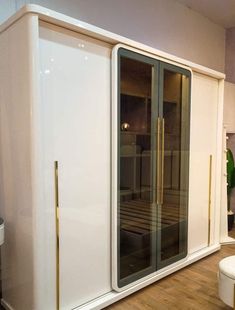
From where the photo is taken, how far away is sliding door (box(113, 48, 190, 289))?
2.18m

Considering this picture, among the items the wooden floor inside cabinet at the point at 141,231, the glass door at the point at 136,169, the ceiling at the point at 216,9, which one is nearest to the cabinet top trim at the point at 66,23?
the glass door at the point at 136,169

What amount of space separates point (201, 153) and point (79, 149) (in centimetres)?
158

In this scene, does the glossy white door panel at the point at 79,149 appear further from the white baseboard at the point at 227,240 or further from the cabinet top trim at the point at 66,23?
the white baseboard at the point at 227,240

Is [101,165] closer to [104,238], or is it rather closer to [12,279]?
[104,238]

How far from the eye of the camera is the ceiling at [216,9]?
341 centimetres

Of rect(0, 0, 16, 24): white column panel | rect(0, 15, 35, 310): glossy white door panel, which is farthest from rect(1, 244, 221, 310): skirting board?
rect(0, 0, 16, 24): white column panel

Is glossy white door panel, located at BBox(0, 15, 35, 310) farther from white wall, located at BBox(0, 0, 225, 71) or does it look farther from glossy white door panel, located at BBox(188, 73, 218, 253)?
glossy white door panel, located at BBox(188, 73, 218, 253)

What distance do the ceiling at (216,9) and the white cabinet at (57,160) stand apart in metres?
1.77

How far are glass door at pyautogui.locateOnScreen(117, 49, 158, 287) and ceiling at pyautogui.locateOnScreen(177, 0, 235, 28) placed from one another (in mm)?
1761

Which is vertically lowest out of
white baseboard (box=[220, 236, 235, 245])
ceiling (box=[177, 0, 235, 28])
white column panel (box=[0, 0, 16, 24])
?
white baseboard (box=[220, 236, 235, 245])

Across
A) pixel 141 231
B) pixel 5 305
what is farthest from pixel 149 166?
pixel 5 305

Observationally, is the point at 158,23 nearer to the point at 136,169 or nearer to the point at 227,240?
the point at 136,169

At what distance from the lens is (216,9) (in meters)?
3.60

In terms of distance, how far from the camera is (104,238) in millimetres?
2070
